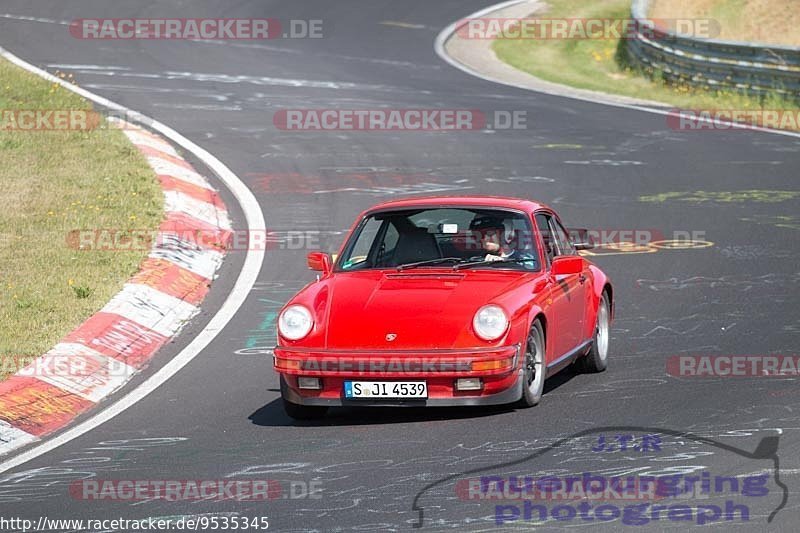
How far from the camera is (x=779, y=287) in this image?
12.0 m

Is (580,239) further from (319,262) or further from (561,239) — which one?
(319,262)

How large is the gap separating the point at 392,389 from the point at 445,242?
165cm

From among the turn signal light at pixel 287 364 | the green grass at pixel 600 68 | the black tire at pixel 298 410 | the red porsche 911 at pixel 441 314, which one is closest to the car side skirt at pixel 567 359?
the red porsche 911 at pixel 441 314

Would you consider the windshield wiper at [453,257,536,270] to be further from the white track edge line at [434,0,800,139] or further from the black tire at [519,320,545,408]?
the white track edge line at [434,0,800,139]

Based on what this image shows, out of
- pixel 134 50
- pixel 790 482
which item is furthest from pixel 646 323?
pixel 134 50

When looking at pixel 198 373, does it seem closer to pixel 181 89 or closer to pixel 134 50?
pixel 181 89

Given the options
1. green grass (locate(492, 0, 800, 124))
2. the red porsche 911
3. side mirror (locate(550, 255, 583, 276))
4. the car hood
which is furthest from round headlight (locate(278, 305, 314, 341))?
green grass (locate(492, 0, 800, 124))

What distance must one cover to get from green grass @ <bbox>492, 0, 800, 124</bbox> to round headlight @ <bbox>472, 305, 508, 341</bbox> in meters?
15.5

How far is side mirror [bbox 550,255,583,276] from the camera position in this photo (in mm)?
9242

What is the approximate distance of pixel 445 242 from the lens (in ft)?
31.8

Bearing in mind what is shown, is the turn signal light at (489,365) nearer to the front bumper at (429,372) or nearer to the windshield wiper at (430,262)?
the front bumper at (429,372)

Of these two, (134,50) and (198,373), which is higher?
(134,50)

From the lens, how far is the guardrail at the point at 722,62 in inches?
908

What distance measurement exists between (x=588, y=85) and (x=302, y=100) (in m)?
6.23
